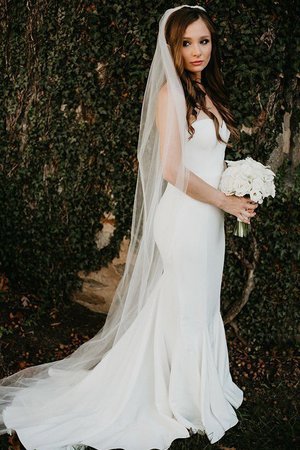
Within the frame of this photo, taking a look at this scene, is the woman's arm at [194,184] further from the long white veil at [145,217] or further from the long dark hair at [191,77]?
the long dark hair at [191,77]

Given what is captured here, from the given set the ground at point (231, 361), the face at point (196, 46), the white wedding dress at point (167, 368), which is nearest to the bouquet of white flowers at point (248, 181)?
the white wedding dress at point (167, 368)

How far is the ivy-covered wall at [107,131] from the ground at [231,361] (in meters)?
0.20

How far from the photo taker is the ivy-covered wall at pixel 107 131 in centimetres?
438

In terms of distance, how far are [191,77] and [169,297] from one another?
1.43m

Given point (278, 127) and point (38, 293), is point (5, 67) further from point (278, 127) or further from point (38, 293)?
point (278, 127)

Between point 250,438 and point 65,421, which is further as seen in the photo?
point 250,438

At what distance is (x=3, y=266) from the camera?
5805 mm

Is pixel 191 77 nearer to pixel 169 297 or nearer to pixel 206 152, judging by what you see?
pixel 206 152

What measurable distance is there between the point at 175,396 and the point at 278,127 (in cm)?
235

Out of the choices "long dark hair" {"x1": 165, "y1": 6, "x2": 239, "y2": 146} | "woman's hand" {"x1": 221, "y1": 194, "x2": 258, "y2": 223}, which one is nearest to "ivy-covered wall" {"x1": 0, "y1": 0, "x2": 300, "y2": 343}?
"long dark hair" {"x1": 165, "y1": 6, "x2": 239, "y2": 146}

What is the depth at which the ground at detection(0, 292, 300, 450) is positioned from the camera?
3.71 meters

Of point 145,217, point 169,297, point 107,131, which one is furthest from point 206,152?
point 107,131

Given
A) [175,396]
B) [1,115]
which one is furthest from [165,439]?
[1,115]

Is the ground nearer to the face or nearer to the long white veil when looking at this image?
the long white veil
